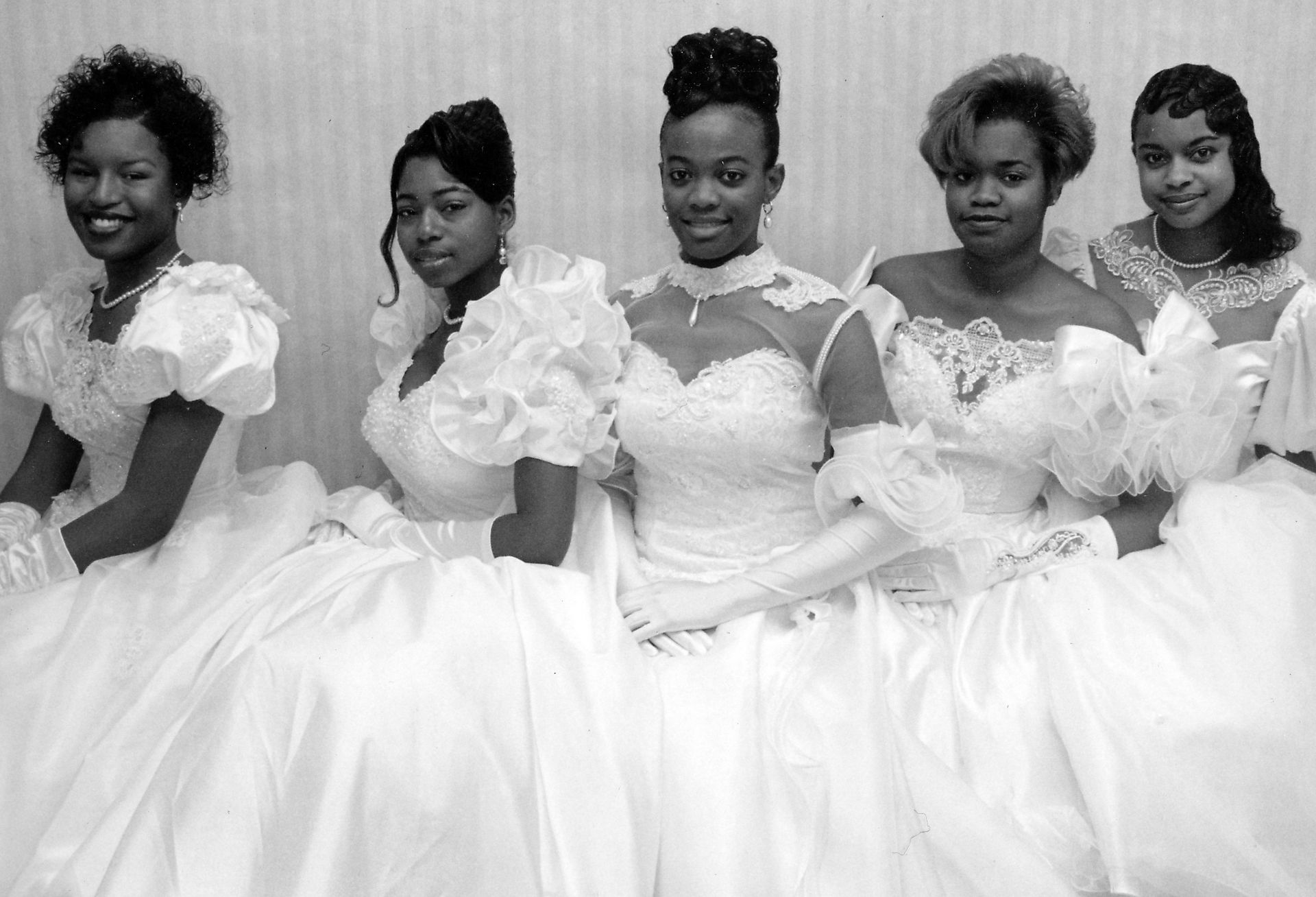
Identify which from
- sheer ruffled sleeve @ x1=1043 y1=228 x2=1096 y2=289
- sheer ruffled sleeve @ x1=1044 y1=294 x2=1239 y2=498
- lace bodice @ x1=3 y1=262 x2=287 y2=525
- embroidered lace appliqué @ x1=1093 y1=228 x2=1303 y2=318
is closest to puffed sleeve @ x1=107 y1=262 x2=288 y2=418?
lace bodice @ x1=3 y1=262 x2=287 y2=525

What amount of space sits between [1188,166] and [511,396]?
1.35 m

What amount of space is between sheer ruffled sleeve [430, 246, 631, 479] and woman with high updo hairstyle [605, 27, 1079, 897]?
0.07 meters

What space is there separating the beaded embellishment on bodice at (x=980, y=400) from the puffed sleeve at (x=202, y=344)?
114 cm

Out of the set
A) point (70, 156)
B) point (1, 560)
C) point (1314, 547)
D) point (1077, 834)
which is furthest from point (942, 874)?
point (70, 156)

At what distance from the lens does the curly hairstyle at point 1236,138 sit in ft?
7.94

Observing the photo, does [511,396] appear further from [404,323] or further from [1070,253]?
[1070,253]

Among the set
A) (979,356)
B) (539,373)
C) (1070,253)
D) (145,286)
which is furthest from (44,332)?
(1070,253)

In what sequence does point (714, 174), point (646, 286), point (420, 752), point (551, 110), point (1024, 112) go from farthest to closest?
point (551, 110) → point (646, 286) → point (1024, 112) → point (714, 174) → point (420, 752)

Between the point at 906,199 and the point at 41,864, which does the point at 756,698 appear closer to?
the point at 41,864

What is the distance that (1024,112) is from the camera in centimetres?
230

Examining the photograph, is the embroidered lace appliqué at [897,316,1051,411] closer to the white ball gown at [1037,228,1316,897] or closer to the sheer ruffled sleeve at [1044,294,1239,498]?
the sheer ruffled sleeve at [1044,294,1239,498]

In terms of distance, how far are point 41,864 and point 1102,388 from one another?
6.04 feet

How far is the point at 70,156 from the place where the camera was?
7.79 ft

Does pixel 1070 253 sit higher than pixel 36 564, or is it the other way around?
pixel 1070 253
